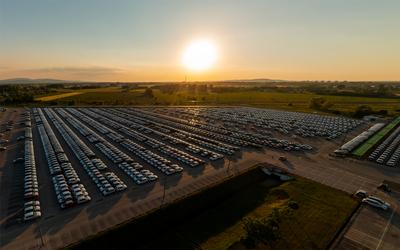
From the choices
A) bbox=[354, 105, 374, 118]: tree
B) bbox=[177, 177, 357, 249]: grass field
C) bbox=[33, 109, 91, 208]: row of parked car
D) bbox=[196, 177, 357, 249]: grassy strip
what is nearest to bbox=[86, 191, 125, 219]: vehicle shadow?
bbox=[33, 109, 91, 208]: row of parked car

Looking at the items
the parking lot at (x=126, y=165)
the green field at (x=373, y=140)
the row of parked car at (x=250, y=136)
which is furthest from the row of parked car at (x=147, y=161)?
the green field at (x=373, y=140)

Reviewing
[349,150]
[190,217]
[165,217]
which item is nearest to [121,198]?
[165,217]

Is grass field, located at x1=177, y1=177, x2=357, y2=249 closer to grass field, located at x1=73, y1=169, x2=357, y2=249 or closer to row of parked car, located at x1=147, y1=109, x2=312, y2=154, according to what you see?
grass field, located at x1=73, y1=169, x2=357, y2=249

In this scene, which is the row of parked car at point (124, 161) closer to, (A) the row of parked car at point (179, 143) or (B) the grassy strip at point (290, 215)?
(A) the row of parked car at point (179, 143)

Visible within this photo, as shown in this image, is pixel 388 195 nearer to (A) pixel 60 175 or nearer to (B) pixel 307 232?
(B) pixel 307 232

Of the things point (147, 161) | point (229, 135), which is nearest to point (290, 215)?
point (147, 161)
